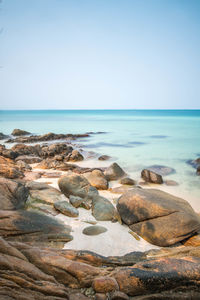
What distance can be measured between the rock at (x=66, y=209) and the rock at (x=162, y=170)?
6531mm

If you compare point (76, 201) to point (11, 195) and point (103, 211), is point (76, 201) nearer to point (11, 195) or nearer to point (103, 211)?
point (103, 211)

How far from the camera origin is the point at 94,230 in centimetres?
448

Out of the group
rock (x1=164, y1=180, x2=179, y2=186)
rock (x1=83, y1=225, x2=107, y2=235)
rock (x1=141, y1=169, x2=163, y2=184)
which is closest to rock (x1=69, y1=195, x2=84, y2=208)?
rock (x1=83, y1=225, x2=107, y2=235)

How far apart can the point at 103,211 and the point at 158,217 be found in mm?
1446

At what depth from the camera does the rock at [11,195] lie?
4.62m

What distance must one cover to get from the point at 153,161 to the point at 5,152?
31.5ft

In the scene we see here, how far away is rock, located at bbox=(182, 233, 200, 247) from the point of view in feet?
13.7

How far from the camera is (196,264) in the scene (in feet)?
8.35

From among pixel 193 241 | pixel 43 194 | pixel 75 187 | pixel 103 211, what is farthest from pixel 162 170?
Result: pixel 43 194

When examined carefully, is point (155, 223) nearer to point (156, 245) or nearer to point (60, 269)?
point (156, 245)

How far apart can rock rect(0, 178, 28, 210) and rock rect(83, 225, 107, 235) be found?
5.99 ft

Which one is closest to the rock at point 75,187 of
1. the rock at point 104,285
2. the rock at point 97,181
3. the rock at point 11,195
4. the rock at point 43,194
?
the rock at point 43,194

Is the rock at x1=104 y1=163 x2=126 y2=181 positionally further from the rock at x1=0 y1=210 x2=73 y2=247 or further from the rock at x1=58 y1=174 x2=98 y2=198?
the rock at x1=0 y1=210 x2=73 y2=247

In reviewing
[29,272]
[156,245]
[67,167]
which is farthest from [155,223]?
[67,167]
